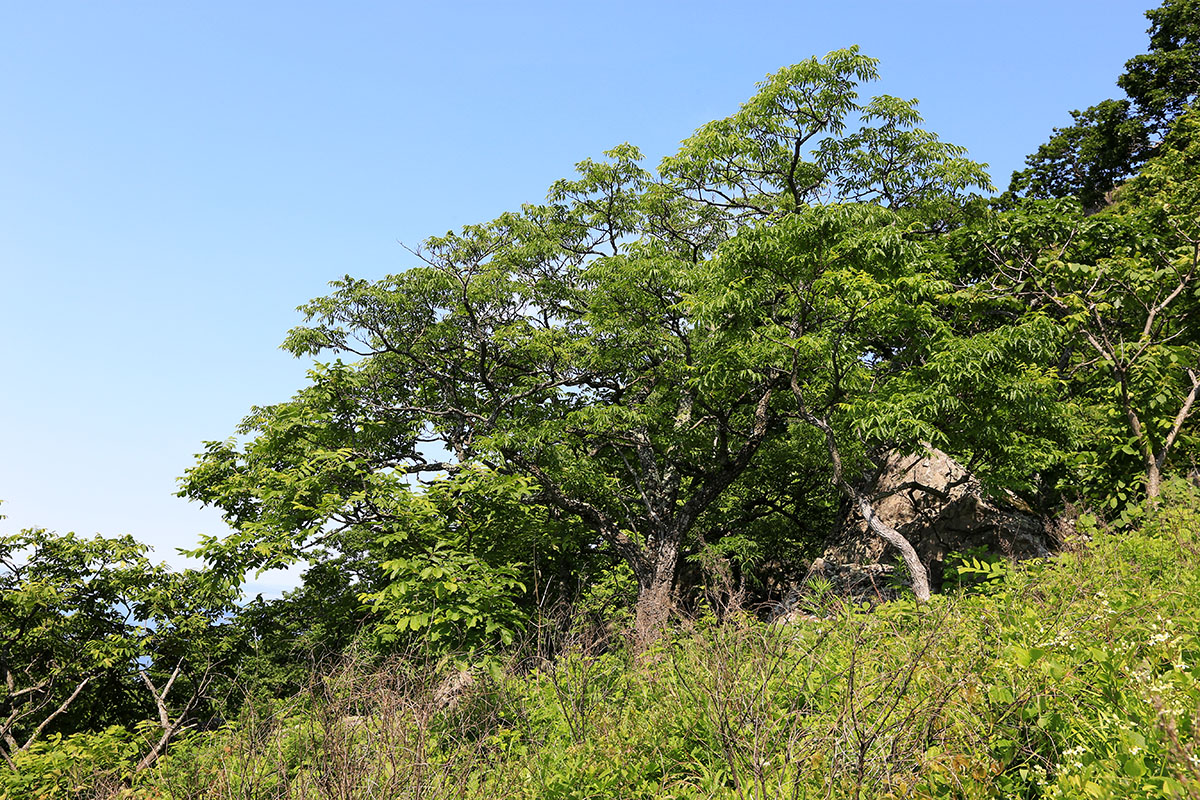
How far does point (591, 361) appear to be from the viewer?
15.7 m

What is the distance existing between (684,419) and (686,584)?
455cm

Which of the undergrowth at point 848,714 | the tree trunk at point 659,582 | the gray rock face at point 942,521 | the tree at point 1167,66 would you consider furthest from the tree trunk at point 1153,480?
the tree at point 1167,66

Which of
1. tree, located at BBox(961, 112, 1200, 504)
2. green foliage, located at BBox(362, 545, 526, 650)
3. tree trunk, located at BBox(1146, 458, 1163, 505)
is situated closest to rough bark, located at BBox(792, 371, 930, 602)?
tree trunk, located at BBox(1146, 458, 1163, 505)

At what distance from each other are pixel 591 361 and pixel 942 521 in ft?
24.3

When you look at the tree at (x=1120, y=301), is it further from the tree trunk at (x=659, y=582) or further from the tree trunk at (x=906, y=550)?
the tree trunk at (x=659, y=582)

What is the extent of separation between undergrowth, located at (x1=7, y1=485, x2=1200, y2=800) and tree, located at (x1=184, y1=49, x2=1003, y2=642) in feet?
22.5

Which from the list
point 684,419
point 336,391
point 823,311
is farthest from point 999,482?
point 336,391

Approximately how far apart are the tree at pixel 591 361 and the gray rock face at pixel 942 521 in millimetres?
2639

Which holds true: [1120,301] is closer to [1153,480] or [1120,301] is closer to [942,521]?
[1153,480]

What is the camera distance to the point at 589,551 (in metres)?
18.9

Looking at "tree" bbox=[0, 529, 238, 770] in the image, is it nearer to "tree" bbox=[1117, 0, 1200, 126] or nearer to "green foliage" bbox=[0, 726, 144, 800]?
"green foliage" bbox=[0, 726, 144, 800]

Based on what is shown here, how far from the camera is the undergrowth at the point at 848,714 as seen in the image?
352cm

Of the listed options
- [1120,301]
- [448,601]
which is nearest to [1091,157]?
[1120,301]

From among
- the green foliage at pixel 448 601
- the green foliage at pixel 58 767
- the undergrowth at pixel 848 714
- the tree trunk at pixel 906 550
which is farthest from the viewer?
→ the green foliage at pixel 448 601
